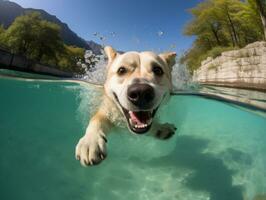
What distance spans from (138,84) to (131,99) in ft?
0.80

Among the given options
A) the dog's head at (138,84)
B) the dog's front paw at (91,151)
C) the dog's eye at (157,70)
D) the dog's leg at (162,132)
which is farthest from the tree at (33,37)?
the dog's front paw at (91,151)

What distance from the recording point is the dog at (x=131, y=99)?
370 centimetres

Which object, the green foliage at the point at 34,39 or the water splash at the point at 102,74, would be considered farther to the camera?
the green foliage at the point at 34,39

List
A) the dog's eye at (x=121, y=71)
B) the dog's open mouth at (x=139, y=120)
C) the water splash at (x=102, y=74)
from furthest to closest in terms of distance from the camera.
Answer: the water splash at (x=102, y=74) < the dog's eye at (x=121, y=71) < the dog's open mouth at (x=139, y=120)

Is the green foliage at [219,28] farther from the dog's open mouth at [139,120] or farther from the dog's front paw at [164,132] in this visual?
the dog's open mouth at [139,120]

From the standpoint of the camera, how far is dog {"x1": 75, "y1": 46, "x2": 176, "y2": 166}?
12.1 feet

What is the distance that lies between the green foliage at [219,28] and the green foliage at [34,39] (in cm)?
1594

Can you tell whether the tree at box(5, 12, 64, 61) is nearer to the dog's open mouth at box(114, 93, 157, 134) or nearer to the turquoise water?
the turquoise water

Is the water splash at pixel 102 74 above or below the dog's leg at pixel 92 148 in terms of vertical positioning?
above

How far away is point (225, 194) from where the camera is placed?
5684 millimetres

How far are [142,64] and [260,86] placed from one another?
9.75 m

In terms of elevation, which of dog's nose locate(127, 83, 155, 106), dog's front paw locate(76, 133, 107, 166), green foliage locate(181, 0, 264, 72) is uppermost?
green foliage locate(181, 0, 264, 72)

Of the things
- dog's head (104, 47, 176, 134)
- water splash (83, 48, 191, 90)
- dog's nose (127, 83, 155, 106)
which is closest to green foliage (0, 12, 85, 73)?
water splash (83, 48, 191, 90)

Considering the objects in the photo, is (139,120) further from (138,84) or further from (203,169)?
(203,169)
